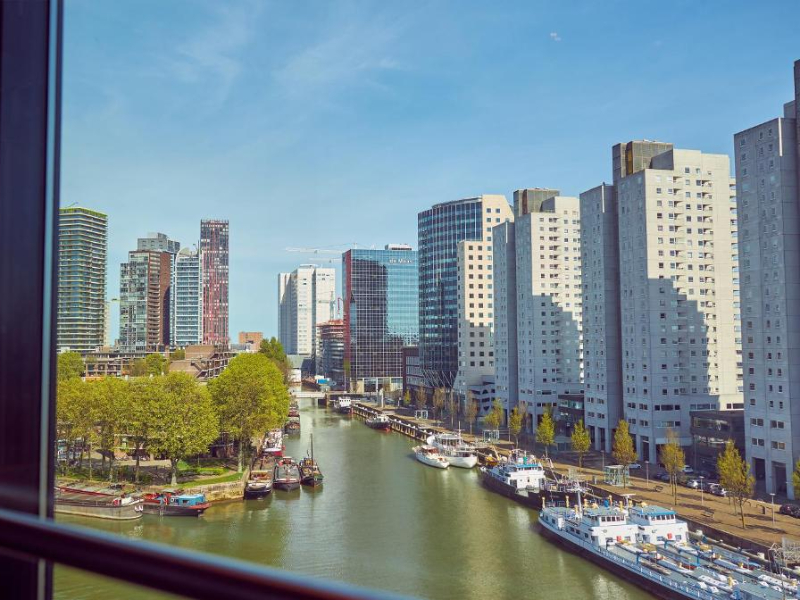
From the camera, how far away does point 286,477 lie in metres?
10.4

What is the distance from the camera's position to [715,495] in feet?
28.8

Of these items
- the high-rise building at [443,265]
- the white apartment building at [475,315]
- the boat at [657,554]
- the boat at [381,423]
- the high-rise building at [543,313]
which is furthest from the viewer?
the high-rise building at [443,265]

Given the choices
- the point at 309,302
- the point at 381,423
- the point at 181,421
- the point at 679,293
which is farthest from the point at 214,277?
the point at 679,293

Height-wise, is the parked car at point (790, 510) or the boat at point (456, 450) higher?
the parked car at point (790, 510)

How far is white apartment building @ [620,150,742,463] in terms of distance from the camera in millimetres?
11703

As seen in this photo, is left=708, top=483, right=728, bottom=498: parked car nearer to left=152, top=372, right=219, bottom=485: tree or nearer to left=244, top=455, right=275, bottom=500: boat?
left=244, top=455, right=275, bottom=500: boat

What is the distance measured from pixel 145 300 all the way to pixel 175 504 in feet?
72.1

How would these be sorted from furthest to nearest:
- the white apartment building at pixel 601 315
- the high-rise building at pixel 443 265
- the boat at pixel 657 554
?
the high-rise building at pixel 443 265 < the white apartment building at pixel 601 315 < the boat at pixel 657 554

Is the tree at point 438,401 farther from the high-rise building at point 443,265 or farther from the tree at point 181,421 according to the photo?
the tree at point 181,421

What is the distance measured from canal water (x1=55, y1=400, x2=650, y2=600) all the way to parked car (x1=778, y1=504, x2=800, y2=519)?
255cm

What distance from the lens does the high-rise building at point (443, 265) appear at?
72.6ft

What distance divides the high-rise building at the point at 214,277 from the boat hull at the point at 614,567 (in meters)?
30.3

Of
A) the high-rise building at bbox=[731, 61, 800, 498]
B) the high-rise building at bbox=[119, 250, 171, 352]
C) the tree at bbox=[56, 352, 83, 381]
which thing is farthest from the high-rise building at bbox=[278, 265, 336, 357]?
the tree at bbox=[56, 352, 83, 381]

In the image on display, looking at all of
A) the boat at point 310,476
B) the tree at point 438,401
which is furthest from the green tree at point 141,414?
the tree at point 438,401
